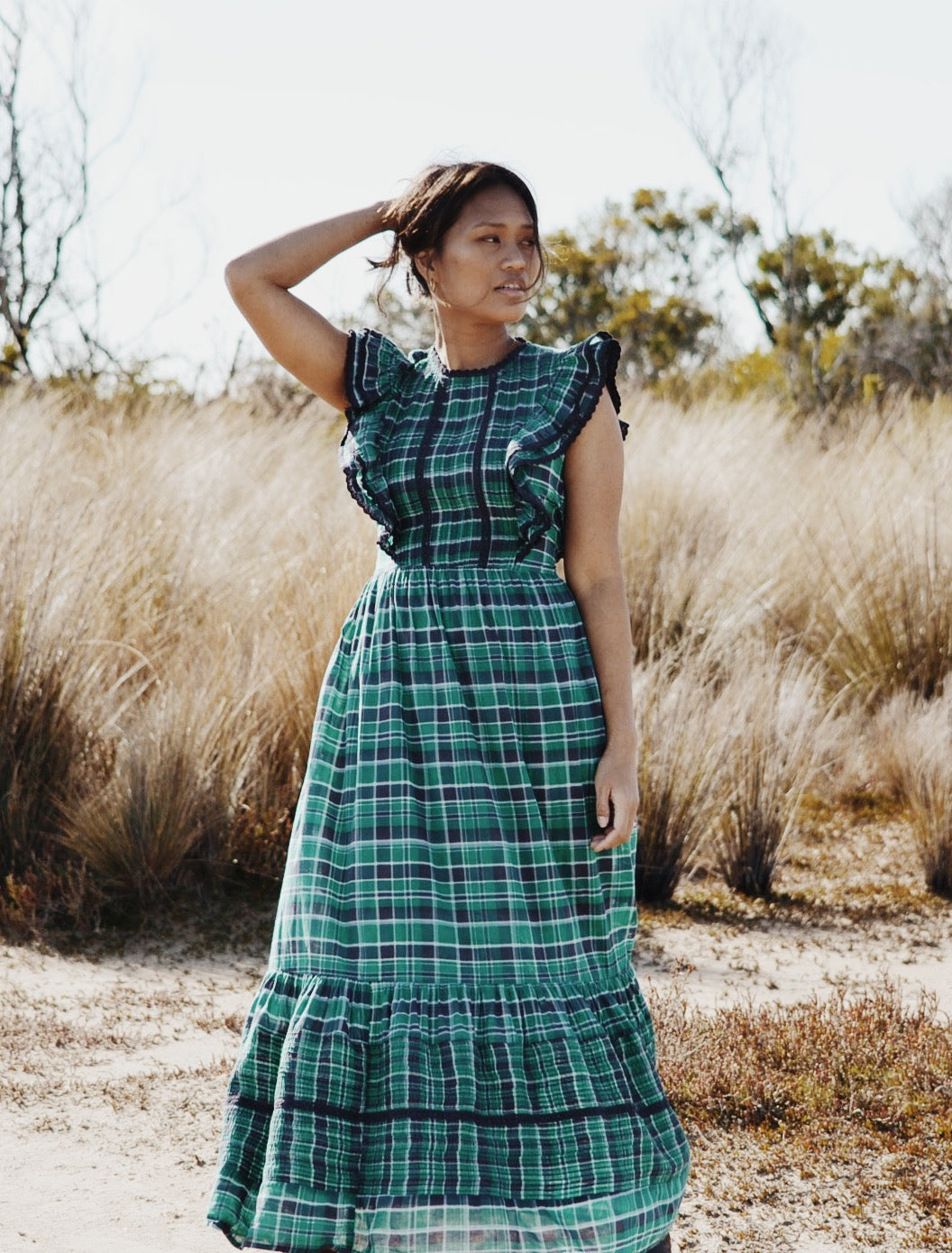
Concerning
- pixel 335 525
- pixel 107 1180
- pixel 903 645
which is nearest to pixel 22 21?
pixel 335 525

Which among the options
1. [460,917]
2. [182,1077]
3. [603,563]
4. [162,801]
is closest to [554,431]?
[603,563]

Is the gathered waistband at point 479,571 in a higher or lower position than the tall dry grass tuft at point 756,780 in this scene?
higher

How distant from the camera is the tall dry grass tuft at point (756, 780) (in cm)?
530

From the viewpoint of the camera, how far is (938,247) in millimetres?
20938

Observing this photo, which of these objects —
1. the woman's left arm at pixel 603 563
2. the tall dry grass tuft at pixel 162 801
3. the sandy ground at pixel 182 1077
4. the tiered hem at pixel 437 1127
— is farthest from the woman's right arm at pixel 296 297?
the tall dry grass tuft at pixel 162 801

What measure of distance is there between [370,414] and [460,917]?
2.99ft

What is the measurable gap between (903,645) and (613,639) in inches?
190

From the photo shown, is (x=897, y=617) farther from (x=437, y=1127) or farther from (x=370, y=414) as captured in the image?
(x=437, y=1127)

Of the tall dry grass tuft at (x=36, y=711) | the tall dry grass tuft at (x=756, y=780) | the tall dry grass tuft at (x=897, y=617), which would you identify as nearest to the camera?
the tall dry grass tuft at (x=36, y=711)

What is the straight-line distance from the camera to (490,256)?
8.39 feet

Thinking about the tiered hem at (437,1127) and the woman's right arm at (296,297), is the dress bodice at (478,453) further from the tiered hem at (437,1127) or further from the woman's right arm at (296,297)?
the tiered hem at (437,1127)

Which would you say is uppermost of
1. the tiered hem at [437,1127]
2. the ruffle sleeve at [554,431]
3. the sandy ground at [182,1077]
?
the ruffle sleeve at [554,431]

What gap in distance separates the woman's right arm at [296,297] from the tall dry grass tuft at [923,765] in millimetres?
3493

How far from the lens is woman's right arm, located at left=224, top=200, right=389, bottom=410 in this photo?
2631 mm
